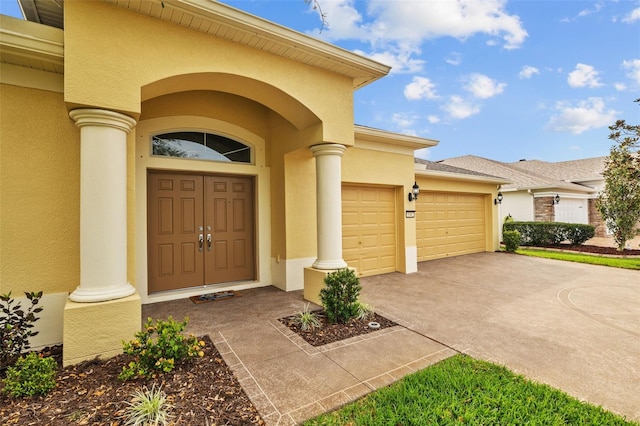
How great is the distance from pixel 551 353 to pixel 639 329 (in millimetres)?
1901

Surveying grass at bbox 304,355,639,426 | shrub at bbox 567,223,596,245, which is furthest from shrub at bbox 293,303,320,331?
shrub at bbox 567,223,596,245

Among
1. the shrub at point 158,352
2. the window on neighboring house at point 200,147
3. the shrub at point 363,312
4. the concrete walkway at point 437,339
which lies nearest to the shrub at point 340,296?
the shrub at point 363,312

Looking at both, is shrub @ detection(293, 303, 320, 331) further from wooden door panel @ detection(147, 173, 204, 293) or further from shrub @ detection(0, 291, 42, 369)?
shrub @ detection(0, 291, 42, 369)

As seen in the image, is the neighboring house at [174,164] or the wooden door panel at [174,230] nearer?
the neighboring house at [174,164]

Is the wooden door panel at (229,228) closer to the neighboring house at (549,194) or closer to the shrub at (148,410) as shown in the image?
the shrub at (148,410)

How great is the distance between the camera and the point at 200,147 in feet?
19.4

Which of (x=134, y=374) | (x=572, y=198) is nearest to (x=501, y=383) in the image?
(x=134, y=374)

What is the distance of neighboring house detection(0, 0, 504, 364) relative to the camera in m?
3.31

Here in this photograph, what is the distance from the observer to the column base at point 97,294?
10.5ft

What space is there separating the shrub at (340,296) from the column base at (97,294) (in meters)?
2.66

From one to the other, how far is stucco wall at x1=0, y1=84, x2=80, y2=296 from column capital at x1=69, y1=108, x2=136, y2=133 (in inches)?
25.3

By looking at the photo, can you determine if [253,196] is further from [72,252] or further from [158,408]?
[158,408]

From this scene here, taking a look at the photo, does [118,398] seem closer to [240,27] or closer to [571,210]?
[240,27]

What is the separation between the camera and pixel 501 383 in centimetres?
273
